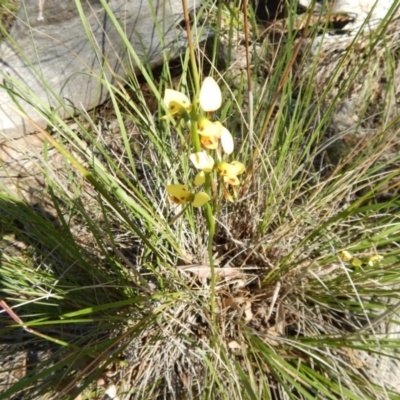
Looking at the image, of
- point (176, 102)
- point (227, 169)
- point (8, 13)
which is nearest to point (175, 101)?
point (176, 102)

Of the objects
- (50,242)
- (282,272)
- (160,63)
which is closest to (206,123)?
(282,272)

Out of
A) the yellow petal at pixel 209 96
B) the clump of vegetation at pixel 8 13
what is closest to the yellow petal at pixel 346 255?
the yellow petal at pixel 209 96

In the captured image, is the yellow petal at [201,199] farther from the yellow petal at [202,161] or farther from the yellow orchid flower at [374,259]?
the yellow orchid flower at [374,259]

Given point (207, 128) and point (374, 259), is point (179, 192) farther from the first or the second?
point (374, 259)

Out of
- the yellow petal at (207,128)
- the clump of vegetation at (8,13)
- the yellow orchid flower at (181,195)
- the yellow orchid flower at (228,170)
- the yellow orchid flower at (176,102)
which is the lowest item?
the clump of vegetation at (8,13)

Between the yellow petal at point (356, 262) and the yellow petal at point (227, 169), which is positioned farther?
the yellow petal at point (356, 262)

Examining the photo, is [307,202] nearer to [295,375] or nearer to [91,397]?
[295,375]

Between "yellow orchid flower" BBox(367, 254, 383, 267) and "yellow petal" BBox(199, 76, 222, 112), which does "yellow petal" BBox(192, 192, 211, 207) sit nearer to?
"yellow petal" BBox(199, 76, 222, 112)
